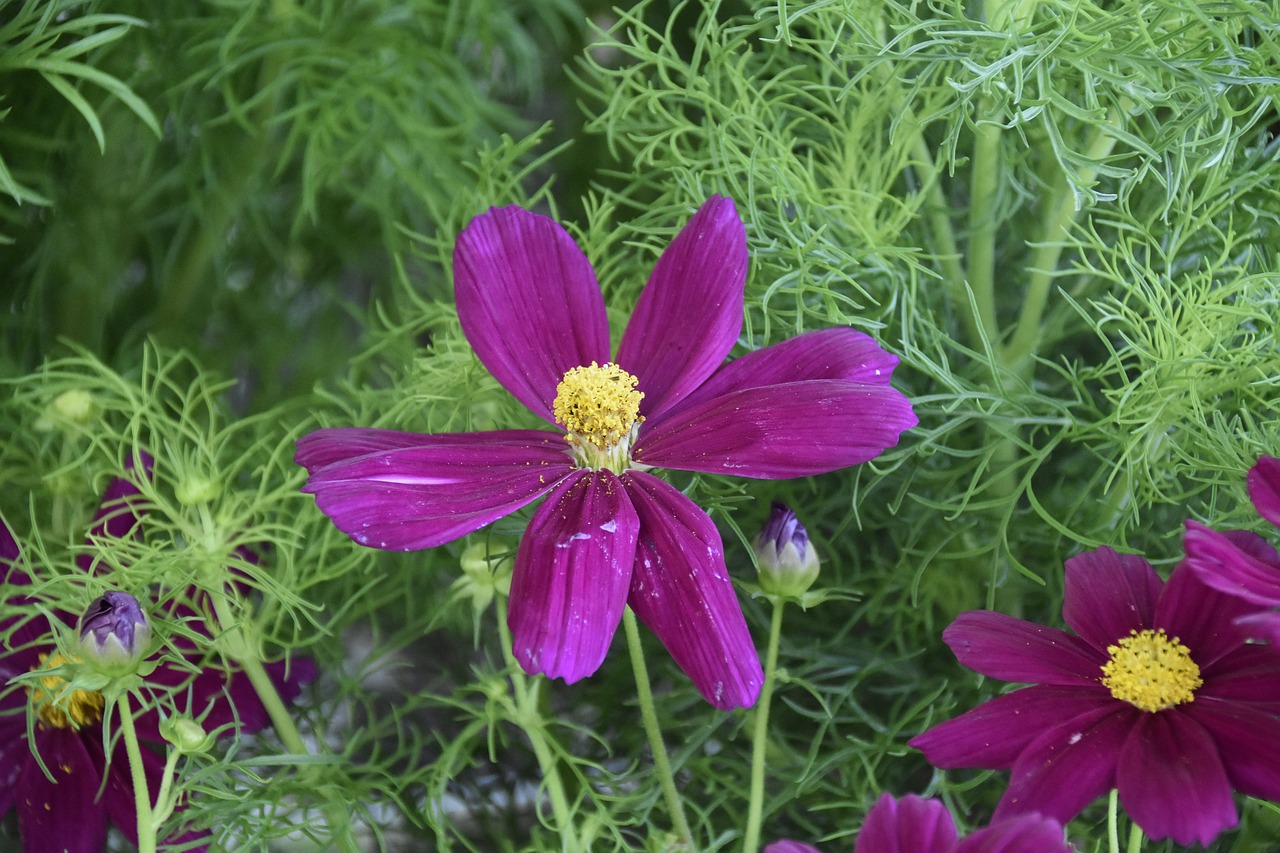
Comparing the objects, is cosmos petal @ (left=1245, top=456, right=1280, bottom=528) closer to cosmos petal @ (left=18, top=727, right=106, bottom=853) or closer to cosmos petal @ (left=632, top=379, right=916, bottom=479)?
cosmos petal @ (left=632, top=379, right=916, bottom=479)

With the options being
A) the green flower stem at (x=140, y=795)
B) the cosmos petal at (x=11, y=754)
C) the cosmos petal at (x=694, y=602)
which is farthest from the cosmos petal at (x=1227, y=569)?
the cosmos petal at (x=11, y=754)

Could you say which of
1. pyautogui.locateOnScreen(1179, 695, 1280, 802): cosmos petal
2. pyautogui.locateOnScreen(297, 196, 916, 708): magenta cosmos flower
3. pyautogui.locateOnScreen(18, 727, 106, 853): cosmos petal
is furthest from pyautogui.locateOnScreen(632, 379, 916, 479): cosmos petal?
pyautogui.locateOnScreen(18, 727, 106, 853): cosmos petal

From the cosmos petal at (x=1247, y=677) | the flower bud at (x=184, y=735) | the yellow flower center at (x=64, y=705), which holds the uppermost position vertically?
the flower bud at (x=184, y=735)

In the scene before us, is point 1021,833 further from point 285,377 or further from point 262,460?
point 285,377

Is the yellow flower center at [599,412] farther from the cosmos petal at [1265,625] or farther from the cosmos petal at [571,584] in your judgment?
the cosmos petal at [1265,625]

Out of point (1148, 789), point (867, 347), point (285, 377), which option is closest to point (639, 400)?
point (867, 347)

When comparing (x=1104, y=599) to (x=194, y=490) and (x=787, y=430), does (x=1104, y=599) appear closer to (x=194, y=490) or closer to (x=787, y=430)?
(x=787, y=430)
